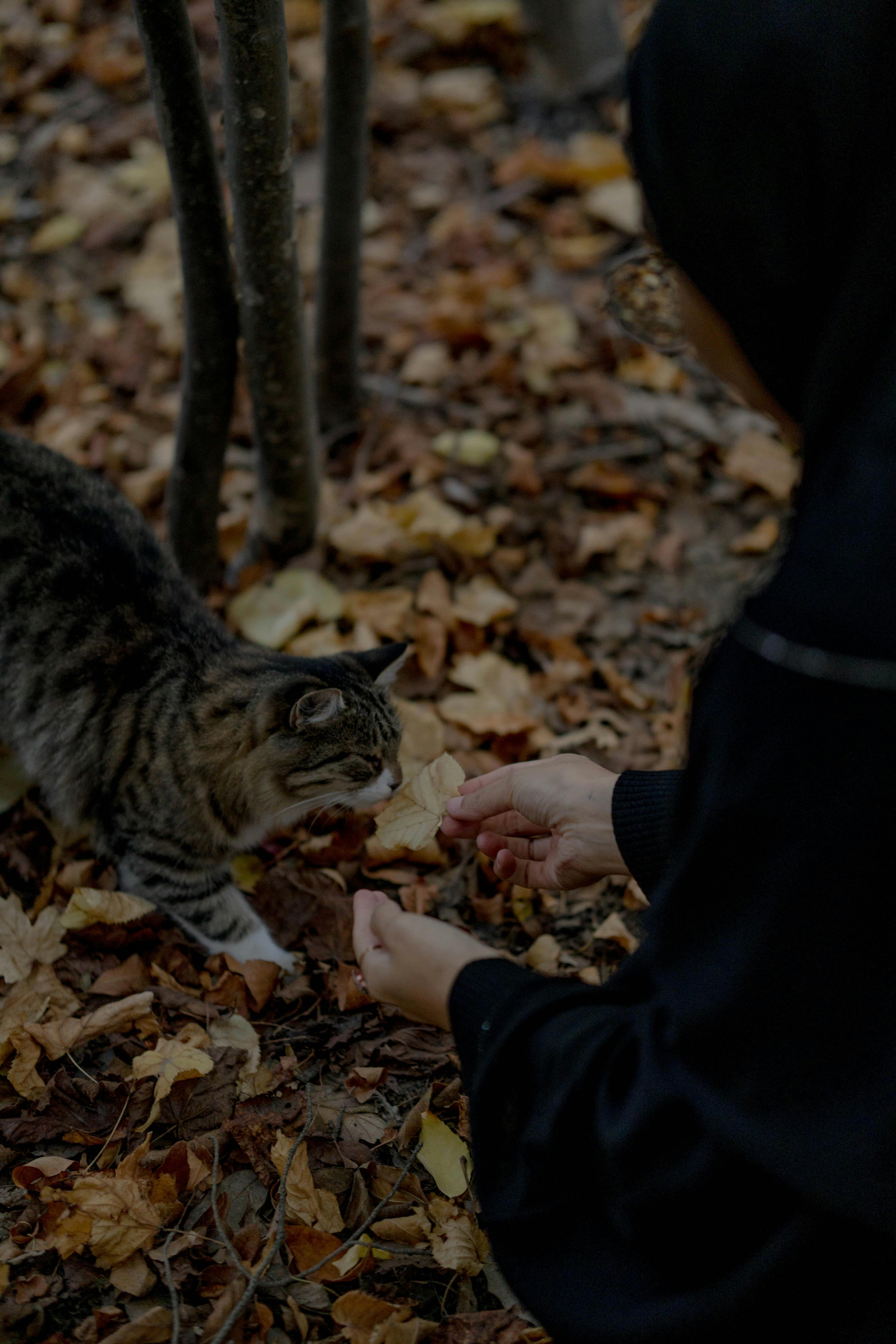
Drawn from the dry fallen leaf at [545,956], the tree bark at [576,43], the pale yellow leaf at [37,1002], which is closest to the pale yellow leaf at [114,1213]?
the pale yellow leaf at [37,1002]

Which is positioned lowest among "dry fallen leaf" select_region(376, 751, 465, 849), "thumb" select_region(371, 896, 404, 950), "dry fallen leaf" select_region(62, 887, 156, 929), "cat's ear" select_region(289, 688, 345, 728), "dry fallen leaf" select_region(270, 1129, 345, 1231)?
"dry fallen leaf" select_region(270, 1129, 345, 1231)

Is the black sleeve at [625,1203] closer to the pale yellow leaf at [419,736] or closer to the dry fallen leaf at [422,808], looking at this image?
the dry fallen leaf at [422,808]

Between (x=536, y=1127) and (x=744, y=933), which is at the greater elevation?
(x=744, y=933)

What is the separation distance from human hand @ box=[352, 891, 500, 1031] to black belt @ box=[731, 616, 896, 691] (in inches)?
29.3

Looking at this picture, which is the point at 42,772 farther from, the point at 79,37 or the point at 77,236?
the point at 79,37

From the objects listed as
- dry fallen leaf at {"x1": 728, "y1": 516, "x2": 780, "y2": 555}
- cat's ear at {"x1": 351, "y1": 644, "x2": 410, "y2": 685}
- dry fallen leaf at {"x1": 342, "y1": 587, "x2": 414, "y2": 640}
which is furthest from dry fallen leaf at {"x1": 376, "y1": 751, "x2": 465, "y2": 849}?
dry fallen leaf at {"x1": 728, "y1": 516, "x2": 780, "y2": 555}

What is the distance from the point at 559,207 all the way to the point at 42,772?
350 centimetres

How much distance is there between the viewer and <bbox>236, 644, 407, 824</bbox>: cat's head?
2.39 m

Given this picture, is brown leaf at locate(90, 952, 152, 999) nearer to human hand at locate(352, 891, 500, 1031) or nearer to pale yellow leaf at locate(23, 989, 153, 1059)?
pale yellow leaf at locate(23, 989, 153, 1059)

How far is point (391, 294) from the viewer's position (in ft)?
13.7

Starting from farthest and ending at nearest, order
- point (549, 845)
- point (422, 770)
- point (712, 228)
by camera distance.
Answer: point (422, 770), point (549, 845), point (712, 228)

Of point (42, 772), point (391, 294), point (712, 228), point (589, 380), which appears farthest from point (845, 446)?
point (391, 294)

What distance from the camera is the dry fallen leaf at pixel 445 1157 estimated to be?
2.01m

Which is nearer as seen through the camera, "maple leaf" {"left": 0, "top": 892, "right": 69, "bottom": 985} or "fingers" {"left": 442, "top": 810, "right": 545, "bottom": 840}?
"fingers" {"left": 442, "top": 810, "right": 545, "bottom": 840}
